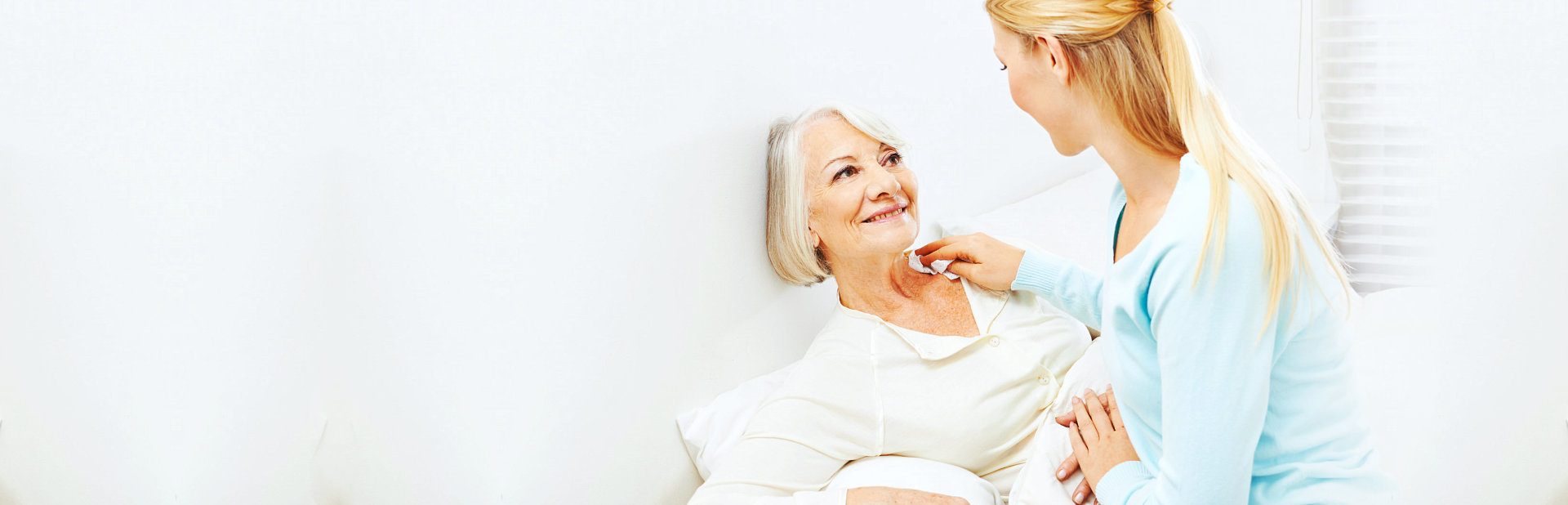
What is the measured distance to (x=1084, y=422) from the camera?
1297 millimetres

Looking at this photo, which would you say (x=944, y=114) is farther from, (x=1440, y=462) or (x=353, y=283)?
(x=353, y=283)

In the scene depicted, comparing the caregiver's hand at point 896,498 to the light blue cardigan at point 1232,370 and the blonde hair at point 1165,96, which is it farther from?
the blonde hair at point 1165,96

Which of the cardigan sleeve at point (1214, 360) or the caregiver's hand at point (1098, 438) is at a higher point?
the cardigan sleeve at point (1214, 360)

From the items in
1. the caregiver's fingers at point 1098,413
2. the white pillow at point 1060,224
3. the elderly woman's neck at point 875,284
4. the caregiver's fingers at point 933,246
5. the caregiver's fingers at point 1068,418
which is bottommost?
the caregiver's fingers at point 1068,418

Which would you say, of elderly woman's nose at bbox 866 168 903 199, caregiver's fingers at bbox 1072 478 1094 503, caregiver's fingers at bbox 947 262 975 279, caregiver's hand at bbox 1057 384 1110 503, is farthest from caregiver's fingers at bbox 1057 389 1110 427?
elderly woman's nose at bbox 866 168 903 199

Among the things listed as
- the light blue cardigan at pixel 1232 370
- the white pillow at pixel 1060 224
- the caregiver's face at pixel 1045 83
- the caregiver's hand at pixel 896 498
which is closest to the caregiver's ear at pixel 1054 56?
the caregiver's face at pixel 1045 83

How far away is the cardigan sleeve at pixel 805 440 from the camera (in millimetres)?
1390

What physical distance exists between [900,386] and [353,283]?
0.82 meters

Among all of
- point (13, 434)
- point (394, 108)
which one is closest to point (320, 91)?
point (394, 108)

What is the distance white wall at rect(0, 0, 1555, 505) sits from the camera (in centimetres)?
102

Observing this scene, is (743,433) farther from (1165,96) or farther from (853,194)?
(1165,96)

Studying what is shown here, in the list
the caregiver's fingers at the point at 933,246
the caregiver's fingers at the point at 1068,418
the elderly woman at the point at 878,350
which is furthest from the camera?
the caregiver's fingers at the point at 933,246

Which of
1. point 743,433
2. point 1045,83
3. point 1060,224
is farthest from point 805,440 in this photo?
point 1060,224

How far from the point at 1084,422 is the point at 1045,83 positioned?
0.50 meters
